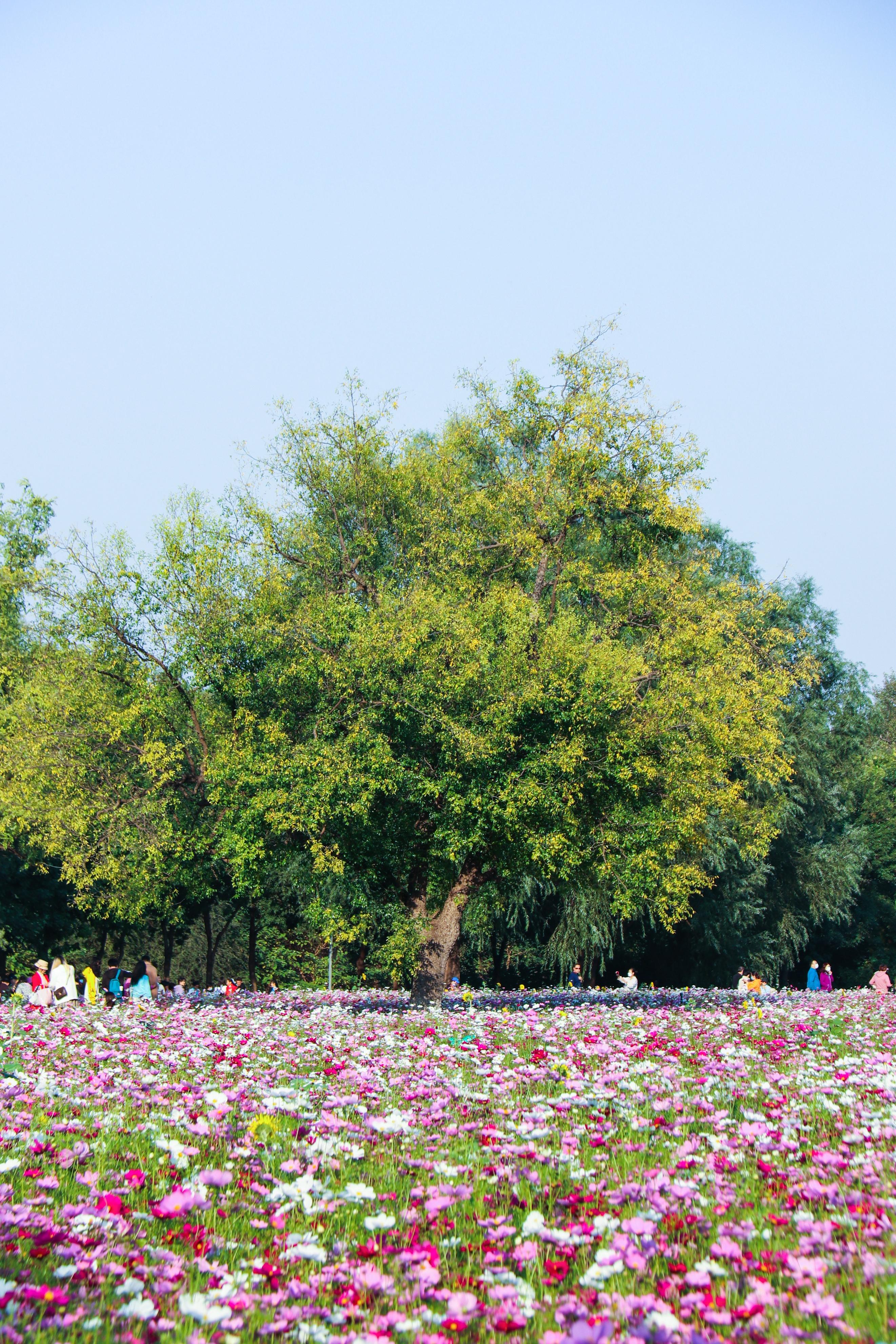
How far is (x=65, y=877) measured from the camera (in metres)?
23.1

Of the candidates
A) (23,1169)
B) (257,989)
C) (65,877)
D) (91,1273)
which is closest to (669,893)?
(65,877)

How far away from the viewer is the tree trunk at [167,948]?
44.3 m

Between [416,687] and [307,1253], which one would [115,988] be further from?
[307,1253]

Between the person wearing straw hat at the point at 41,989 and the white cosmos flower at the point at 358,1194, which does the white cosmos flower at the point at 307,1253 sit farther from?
the person wearing straw hat at the point at 41,989

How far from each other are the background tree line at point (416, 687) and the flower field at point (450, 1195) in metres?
8.70

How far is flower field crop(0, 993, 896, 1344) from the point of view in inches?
160

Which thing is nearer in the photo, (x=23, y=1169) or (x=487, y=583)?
(x=23, y=1169)

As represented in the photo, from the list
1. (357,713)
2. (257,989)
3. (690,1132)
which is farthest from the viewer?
(257,989)

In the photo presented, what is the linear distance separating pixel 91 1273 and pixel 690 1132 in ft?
15.1

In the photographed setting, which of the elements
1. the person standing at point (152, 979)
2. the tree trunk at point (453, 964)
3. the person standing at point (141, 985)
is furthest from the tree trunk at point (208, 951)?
the person standing at point (141, 985)

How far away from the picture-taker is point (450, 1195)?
5609mm

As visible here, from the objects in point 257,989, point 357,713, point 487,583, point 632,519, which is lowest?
point 257,989

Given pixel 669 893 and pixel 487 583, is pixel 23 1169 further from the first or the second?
pixel 487 583

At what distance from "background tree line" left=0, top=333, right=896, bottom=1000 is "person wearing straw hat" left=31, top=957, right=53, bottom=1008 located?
1.83m
